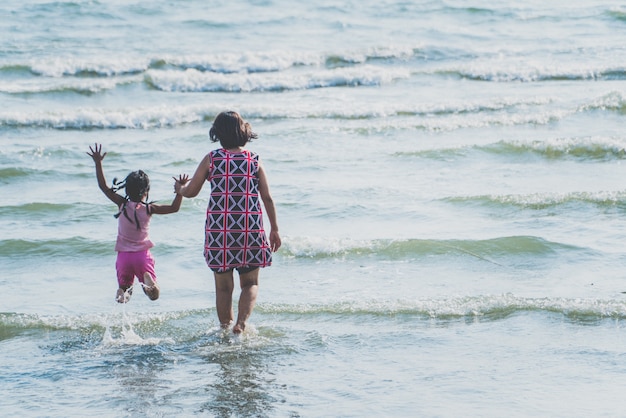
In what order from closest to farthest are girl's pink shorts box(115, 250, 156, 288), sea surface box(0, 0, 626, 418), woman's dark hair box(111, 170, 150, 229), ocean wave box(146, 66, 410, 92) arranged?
sea surface box(0, 0, 626, 418) → woman's dark hair box(111, 170, 150, 229) → girl's pink shorts box(115, 250, 156, 288) → ocean wave box(146, 66, 410, 92)

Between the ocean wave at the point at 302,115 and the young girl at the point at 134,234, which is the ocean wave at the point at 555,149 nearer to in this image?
the ocean wave at the point at 302,115

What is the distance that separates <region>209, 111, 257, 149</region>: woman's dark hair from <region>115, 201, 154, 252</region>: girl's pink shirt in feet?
2.27

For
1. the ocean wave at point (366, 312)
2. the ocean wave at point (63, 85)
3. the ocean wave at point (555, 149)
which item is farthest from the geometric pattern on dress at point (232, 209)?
the ocean wave at point (63, 85)

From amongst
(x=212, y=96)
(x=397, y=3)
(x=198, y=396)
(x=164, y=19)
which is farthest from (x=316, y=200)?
(x=397, y=3)

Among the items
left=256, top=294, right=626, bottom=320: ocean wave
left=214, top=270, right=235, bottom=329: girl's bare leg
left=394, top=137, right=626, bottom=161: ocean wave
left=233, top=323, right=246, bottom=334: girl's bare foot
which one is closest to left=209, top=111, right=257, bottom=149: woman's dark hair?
left=214, top=270, right=235, bottom=329: girl's bare leg

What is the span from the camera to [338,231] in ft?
29.9

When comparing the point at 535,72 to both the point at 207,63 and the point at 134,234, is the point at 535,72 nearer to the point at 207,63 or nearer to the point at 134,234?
the point at 207,63

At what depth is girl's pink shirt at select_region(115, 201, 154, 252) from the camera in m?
6.40

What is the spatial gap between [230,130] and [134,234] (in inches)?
38.0

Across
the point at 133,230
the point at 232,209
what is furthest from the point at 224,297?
the point at 133,230

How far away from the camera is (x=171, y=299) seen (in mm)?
7387

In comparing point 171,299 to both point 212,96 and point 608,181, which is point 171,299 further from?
point 212,96

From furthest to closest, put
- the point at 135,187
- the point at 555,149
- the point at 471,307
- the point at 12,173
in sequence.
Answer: the point at 555,149, the point at 12,173, the point at 471,307, the point at 135,187

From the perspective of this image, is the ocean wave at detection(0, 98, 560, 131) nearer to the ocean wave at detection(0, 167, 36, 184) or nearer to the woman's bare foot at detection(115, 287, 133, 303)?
the ocean wave at detection(0, 167, 36, 184)
